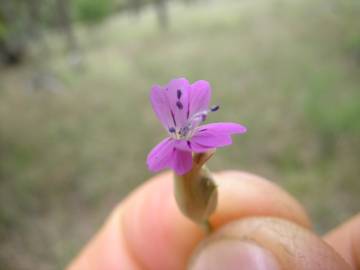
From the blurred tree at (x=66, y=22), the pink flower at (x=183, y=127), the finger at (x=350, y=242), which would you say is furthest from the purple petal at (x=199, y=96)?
the blurred tree at (x=66, y=22)

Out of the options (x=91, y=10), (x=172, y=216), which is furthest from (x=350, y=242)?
(x=91, y=10)

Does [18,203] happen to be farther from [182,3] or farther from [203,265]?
[182,3]

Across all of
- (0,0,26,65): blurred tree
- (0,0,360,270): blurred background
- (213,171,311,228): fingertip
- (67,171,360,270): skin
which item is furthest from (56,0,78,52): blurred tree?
(213,171,311,228): fingertip

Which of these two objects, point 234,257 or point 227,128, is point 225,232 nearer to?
point 234,257

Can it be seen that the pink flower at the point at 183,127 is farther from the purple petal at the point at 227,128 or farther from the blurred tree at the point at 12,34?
the blurred tree at the point at 12,34

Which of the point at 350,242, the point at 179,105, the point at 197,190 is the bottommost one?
the point at 350,242

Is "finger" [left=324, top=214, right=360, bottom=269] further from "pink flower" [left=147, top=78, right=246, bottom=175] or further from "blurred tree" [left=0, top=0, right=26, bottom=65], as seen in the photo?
"blurred tree" [left=0, top=0, right=26, bottom=65]

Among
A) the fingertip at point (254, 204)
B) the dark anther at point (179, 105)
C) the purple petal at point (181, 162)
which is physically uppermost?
the dark anther at point (179, 105)
